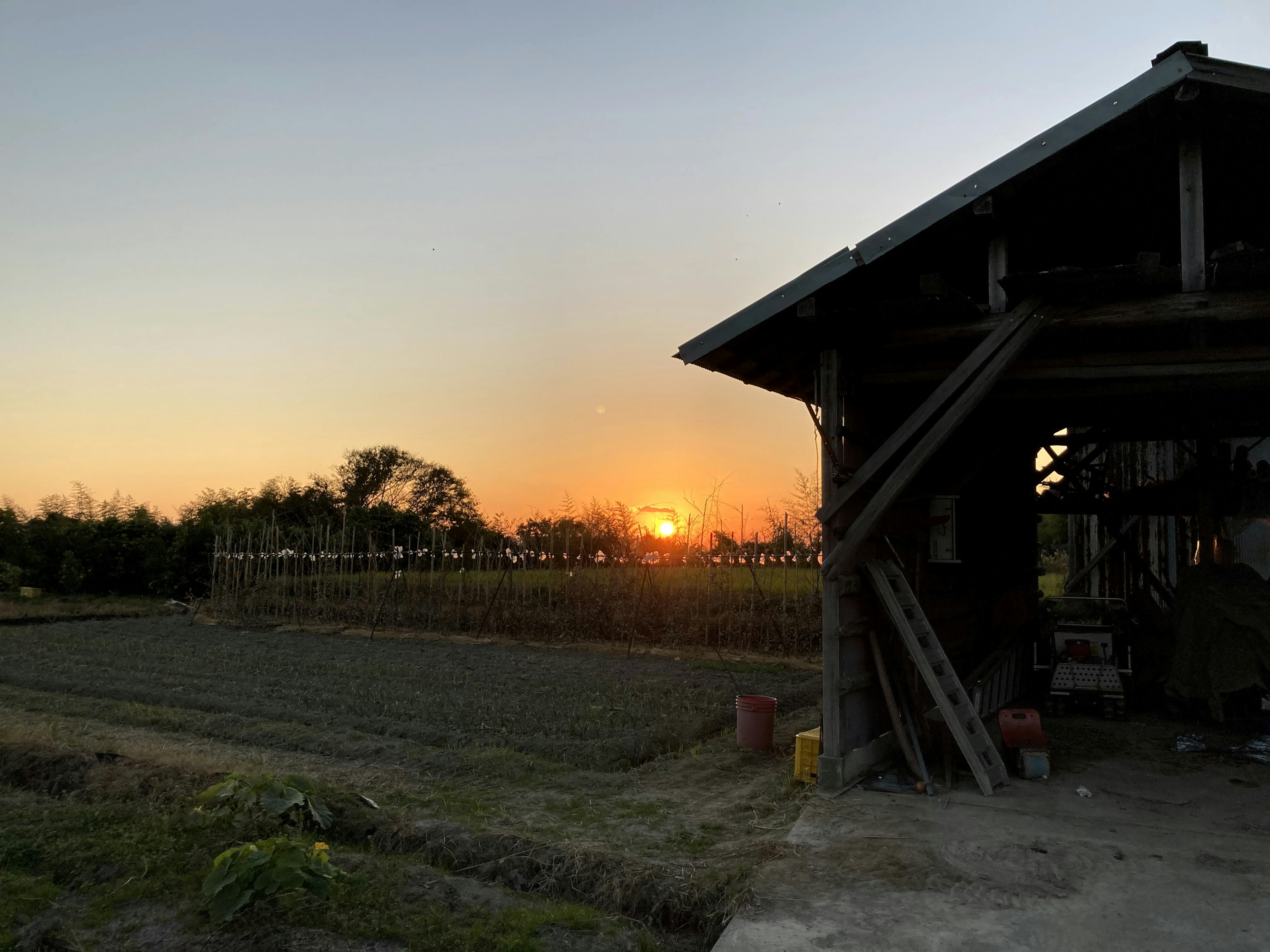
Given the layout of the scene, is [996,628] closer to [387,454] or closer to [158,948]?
[158,948]

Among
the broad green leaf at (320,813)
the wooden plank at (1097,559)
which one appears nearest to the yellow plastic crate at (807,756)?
the broad green leaf at (320,813)

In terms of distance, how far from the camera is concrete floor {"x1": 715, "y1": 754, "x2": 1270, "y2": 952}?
12.5ft

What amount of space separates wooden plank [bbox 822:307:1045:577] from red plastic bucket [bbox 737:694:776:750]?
82.3 inches

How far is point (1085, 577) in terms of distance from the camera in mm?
15711

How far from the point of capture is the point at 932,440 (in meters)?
5.93

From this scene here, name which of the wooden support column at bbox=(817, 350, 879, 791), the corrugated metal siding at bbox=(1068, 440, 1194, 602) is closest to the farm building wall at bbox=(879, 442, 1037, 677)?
the wooden support column at bbox=(817, 350, 879, 791)

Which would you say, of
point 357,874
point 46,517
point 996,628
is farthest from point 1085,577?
point 46,517

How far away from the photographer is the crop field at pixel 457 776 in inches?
171

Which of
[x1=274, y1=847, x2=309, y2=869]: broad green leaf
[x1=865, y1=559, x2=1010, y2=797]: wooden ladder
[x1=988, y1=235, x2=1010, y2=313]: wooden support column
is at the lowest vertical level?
[x1=274, y1=847, x2=309, y2=869]: broad green leaf

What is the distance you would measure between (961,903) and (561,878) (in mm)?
2007

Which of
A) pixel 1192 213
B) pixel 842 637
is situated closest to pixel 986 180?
pixel 1192 213

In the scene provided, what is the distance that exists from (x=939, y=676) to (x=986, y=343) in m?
2.56

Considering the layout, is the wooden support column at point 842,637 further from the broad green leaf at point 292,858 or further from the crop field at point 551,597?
the crop field at point 551,597

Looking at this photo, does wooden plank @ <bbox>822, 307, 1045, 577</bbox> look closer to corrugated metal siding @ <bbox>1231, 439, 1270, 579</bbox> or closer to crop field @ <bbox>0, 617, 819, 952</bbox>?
crop field @ <bbox>0, 617, 819, 952</bbox>
